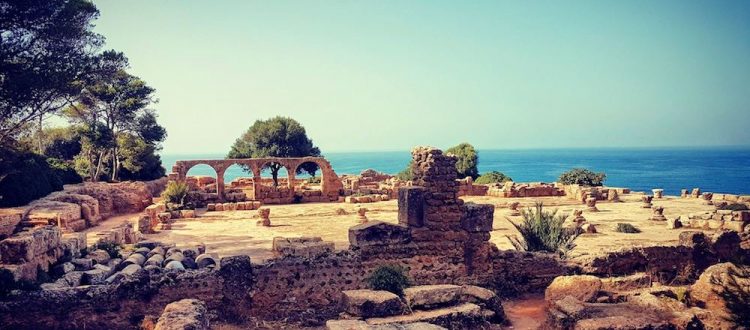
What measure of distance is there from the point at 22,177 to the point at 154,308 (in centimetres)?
1720

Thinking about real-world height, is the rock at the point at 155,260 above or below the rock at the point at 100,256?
below

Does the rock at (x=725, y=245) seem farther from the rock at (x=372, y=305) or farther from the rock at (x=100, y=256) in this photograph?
the rock at (x=100, y=256)

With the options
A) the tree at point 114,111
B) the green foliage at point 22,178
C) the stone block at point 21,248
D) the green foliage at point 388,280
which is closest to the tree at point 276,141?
the tree at point 114,111

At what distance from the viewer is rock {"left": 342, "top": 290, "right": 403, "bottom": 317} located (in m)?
7.84

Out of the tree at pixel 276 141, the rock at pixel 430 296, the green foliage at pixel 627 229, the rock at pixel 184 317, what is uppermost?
the tree at pixel 276 141

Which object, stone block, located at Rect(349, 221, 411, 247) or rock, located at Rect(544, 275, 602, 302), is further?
stone block, located at Rect(349, 221, 411, 247)

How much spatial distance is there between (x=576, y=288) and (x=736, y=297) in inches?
90.9

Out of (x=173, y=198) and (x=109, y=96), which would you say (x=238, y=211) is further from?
(x=109, y=96)

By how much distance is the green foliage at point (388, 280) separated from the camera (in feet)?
29.4

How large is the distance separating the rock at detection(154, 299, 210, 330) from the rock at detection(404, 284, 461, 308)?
10.2ft

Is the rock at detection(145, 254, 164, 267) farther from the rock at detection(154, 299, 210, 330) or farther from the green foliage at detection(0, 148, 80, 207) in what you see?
the green foliage at detection(0, 148, 80, 207)

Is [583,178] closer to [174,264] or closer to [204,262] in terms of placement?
[204,262]

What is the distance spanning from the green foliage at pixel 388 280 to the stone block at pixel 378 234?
88 centimetres

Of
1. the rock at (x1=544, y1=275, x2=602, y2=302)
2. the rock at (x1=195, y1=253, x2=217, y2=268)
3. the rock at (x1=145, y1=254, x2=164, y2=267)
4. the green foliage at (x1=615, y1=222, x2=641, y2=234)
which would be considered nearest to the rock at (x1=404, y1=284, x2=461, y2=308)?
the rock at (x1=544, y1=275, x2=602, y2=302)
